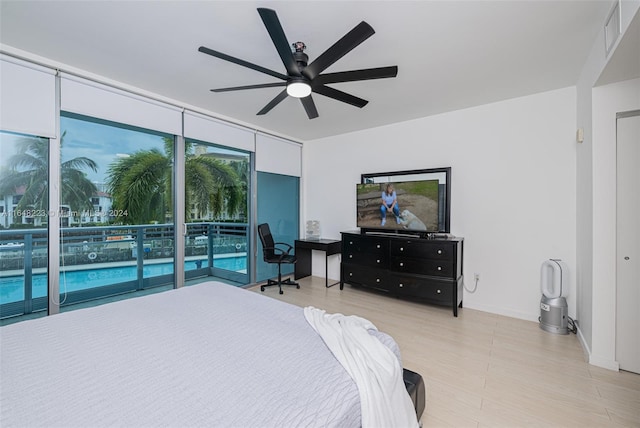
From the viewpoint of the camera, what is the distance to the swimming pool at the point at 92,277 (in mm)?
2682

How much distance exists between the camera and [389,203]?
4.13m

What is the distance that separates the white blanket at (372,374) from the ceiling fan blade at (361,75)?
1709 mm

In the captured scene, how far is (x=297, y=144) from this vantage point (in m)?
5.29

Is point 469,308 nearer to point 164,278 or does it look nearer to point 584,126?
point 584,126

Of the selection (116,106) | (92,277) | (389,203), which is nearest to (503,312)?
(389,203)

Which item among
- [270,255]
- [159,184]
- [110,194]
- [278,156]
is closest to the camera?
[110,194]

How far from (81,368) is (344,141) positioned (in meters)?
4.45

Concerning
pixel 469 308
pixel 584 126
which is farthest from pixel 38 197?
pixel 584 126

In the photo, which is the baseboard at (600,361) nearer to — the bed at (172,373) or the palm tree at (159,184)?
the bed at (172,373)

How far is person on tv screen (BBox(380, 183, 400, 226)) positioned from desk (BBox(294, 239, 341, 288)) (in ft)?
3.12

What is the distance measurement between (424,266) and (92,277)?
402cm

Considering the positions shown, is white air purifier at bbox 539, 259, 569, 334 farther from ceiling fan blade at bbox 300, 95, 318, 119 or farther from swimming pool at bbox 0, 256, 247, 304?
swimming pool at bbox 0, 256, 247, 304

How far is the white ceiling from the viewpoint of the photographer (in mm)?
1891

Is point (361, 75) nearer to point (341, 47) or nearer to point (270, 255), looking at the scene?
point (341, 47)
